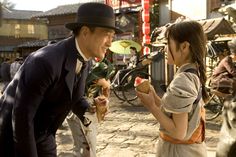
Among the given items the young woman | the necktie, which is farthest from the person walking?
the necktie

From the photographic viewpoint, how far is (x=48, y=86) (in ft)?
6.99

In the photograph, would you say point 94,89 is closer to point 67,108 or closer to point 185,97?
point 67,108

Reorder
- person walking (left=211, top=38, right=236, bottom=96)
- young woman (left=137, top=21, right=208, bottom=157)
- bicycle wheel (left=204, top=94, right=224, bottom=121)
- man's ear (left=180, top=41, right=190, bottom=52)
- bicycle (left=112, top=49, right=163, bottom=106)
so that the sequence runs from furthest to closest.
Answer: bicycle (left=112, top=49, right=163, bottom=106) < bicycle wheel (left=204, top=94, right=224, bottom=121) < person walking (left=211, top=38, right=236, bottom=96) < man's ear (left=180, top=41, right=190, bottom=52) < young woman (left=137, top=21, right=208, bottom=157)

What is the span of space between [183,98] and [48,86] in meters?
0.86

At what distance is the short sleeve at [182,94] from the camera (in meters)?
2.13

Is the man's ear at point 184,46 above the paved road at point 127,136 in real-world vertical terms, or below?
above

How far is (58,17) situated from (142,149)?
80.7 feet

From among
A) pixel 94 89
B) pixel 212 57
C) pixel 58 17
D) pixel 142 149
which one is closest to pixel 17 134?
pixel 94 89

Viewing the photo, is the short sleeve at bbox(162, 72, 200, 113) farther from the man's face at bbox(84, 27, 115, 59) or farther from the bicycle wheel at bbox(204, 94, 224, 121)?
the bicycle wheel at bbox(204, 94, 224, 121)

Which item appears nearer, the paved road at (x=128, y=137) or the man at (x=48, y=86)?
the man at (x=48, y=86)

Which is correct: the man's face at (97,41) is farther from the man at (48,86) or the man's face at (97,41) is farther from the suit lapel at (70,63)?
the suit lapel at (70,63)

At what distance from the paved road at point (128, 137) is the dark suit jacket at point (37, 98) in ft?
12.7

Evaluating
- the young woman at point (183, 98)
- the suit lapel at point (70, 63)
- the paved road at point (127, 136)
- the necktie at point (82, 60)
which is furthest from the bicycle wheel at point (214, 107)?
the suit lapel at point (70, 63)

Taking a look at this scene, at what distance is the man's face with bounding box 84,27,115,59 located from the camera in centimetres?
239
